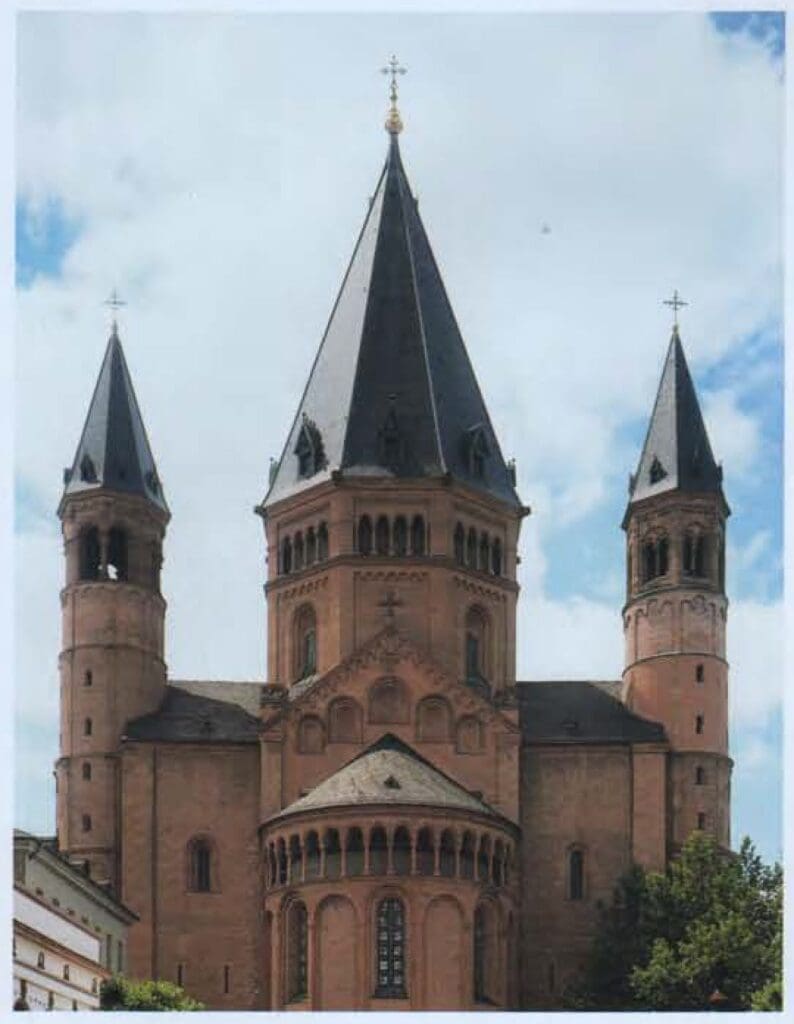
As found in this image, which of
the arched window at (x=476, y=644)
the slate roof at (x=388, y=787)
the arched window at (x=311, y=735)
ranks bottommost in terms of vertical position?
the slate roof at (x=388, y=787)

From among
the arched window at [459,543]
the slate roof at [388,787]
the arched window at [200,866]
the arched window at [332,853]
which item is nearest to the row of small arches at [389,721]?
the slate roof at [388,787]

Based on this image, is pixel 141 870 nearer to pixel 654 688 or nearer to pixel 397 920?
pixel 397 920

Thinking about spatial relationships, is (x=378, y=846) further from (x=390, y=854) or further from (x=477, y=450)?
(x=477, y=450)

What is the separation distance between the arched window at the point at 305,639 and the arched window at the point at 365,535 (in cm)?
310

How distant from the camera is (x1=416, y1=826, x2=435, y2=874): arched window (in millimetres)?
116506

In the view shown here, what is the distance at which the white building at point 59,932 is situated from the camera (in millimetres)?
97750

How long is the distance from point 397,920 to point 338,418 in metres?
22.1

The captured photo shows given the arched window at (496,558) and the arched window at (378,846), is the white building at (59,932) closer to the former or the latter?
the arched window at (378,846)

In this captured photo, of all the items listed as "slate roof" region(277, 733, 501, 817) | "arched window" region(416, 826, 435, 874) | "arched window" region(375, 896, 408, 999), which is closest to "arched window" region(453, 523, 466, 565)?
"slate roof" region(277, 733, 501, 817)

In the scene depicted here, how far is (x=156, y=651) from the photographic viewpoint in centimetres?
12756

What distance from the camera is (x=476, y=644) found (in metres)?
128

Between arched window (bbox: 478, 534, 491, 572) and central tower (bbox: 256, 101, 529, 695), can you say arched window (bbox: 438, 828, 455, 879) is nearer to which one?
central tower (bbox: 256, 101, 529, 695)

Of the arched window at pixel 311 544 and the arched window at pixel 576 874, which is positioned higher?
the arched window at pixel 311 544

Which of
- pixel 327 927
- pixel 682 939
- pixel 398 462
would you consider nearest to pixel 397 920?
pixel 327 927
